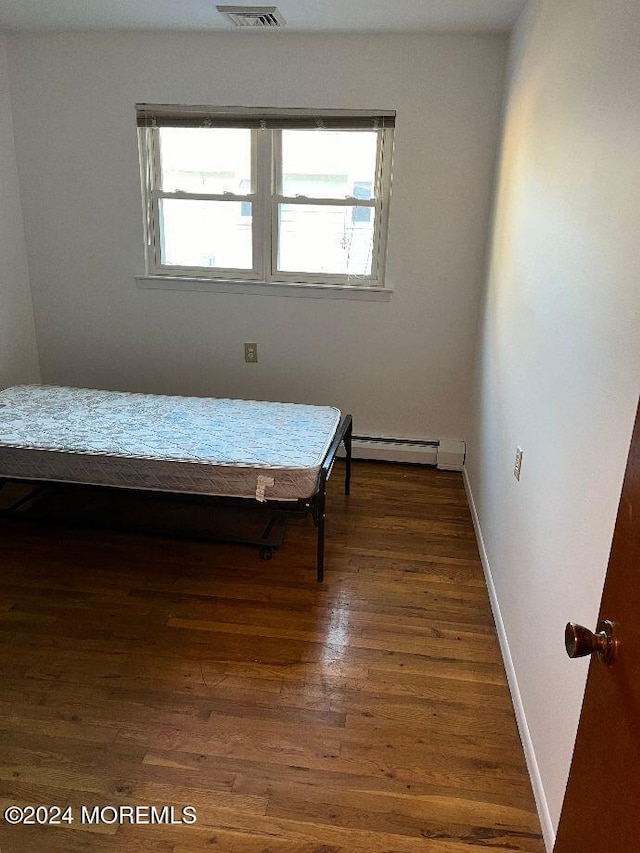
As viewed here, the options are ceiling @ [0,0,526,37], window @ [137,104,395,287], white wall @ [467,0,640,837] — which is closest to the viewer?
white wall @ [467,0,640,837]

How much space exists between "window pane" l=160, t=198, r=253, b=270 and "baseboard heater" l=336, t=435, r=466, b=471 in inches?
53.6

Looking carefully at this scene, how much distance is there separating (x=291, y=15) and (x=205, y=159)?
3.14 feet

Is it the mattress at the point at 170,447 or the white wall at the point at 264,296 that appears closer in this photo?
the mattress at the point at 170,447

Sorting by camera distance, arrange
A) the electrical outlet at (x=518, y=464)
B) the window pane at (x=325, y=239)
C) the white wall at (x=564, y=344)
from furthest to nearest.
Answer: the window pane at (x=325, y=239) → the electrical outlet at (x=518, y=464) → the white wall at (x=564, y=344)

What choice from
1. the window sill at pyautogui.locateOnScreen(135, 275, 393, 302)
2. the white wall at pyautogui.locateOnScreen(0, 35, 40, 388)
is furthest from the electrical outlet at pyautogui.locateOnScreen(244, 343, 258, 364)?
the white wall at pyautogui.locateOnScreen(0, 35, 40, 388)

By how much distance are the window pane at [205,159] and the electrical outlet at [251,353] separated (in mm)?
933

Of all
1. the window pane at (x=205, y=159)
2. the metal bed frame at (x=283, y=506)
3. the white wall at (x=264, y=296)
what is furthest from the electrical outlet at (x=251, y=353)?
the metal bed frame at (x=283, y=506)

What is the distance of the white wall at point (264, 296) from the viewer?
330 cm

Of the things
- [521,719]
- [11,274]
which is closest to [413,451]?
[521,719]

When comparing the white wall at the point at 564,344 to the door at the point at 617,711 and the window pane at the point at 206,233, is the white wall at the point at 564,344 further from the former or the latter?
the window pane at the point at 206,233

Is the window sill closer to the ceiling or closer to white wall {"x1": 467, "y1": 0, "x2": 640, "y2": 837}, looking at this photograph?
white wall {"x1": 467, "y1": 0, "x2": 640, "y2": 837}

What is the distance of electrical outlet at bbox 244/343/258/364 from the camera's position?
384 cm

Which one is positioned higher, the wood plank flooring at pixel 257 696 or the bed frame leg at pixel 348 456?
the bed frame leg at pixel 348 456

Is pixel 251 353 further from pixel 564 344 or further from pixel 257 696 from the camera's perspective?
pixel 564 344
